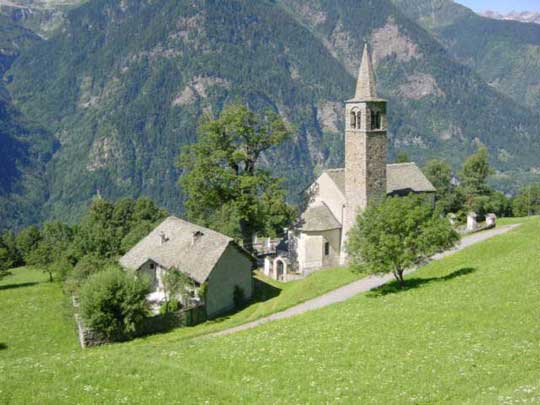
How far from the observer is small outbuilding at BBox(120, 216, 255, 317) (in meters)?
44.9

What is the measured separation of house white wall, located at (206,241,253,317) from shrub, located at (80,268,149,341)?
761cm

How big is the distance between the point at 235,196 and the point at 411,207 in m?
22.3

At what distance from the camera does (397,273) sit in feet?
134

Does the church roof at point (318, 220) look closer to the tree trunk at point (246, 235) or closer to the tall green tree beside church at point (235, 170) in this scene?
the tall green tree beside church at point (235, 170)

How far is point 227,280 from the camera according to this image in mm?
46500

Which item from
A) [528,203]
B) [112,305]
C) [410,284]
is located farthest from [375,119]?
[528,203]

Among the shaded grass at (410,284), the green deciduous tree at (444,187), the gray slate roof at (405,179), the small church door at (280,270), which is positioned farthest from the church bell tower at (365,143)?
the green deciduous tree at (444,187)

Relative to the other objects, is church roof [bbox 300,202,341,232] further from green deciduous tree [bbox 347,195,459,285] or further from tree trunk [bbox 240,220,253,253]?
green deciduous tree [bbox 347,195,459,285]

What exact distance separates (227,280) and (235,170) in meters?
14.2

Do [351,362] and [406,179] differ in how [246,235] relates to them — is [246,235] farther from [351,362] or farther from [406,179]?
[351,362]

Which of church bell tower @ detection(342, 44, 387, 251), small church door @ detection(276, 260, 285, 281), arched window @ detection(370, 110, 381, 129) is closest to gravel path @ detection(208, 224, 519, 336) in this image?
church bell tower @ detection(342, 44, 387, 251)

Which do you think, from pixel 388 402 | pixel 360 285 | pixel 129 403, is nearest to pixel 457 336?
pixel 388 402

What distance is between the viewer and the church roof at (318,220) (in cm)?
5544

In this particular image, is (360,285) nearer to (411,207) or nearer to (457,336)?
(411,207)
